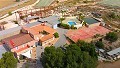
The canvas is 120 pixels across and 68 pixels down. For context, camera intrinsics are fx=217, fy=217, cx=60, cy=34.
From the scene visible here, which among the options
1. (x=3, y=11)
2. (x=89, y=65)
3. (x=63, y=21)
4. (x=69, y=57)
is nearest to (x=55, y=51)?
(x=69, y=57)

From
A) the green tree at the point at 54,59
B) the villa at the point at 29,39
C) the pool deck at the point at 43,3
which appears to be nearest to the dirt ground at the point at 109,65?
the green tree at the point at 54,59

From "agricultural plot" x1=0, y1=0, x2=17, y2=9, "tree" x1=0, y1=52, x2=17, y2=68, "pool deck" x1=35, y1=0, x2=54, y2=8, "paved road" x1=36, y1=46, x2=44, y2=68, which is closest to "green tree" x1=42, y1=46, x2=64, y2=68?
"paved road" x1=36, y1=46, x2=44, y2=68

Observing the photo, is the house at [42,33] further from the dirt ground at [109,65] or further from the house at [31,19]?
the dirt ground at [109,65]

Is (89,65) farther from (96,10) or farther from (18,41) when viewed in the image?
(96,10)

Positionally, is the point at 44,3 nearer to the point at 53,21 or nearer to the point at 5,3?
the point at 5,3

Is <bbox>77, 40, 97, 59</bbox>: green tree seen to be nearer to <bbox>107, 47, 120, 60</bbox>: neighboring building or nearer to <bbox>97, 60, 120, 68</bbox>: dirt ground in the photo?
<bbox>97, 60, 120, 68</bbox>: dirt ground

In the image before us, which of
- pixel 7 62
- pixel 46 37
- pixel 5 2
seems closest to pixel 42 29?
pixel 46 37
